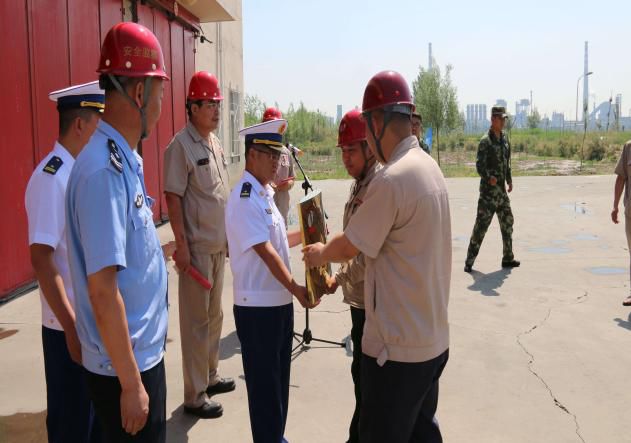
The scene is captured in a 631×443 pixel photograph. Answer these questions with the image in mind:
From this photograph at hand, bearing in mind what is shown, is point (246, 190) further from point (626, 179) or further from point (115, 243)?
point (626, 179)

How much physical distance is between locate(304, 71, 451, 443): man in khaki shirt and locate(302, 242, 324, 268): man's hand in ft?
0.25

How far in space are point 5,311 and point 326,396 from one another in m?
3.65

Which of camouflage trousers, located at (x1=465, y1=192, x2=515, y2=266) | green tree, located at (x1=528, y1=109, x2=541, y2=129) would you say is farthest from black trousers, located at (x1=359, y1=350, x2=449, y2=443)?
green tree, located at (x1=528, y1=109, x2=541, y2=129)

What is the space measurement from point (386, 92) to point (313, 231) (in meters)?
0.88

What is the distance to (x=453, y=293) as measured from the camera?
268 inches

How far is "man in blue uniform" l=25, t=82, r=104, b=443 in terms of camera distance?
91.5 inches

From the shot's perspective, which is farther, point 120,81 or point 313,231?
point 313,231

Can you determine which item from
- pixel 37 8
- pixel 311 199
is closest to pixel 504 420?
pixel 311 199

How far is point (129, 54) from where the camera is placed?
1896 mm

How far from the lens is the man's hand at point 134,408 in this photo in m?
1.81

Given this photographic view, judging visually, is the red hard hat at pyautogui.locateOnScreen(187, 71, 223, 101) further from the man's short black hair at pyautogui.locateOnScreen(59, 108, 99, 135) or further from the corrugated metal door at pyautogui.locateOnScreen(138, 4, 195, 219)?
the corrugated metal door at pyautogui.locateOnScreen(138, 4, 195, 219)

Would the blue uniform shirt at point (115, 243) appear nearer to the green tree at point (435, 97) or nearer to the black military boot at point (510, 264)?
the black military boot at point (510, 264)

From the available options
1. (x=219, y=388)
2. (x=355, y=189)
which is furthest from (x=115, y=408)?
(x=219, y=388)

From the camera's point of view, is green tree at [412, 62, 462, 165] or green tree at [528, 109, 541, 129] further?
green tree at [528, 109, 541, 129]
